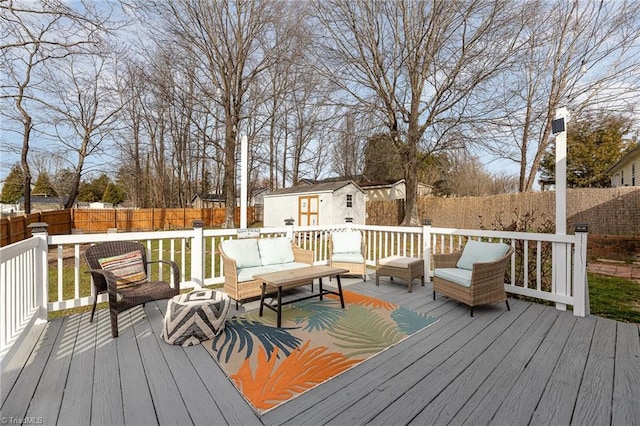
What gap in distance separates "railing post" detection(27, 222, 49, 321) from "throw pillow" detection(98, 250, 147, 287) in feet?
1.91

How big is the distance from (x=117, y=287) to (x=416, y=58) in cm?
1004

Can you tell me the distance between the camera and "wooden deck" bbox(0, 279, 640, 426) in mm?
1843

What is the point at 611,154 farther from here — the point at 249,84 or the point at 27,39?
the point at 27,39

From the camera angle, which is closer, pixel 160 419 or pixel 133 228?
pixel 160 419

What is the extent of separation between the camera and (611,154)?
16.8m

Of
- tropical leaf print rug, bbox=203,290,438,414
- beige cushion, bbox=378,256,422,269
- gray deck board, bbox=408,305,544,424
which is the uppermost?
beige cushion, bbox=378,256,422,269

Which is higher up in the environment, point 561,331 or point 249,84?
point 249,84

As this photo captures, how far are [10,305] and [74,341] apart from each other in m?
0.62

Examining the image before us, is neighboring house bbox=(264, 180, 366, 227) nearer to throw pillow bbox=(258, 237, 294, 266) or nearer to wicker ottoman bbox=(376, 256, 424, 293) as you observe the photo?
wicker ottoman bbox=(376, 256, 424, 293)

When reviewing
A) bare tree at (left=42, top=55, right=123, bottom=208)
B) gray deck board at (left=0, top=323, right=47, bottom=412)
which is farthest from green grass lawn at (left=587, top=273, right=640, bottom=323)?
bare tree at (left=42, top=55, right=123, bottom=208)

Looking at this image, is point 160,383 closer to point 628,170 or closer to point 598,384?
point 598,384

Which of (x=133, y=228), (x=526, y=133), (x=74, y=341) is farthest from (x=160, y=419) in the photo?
(x=133, y=228)

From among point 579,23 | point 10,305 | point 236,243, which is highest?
point 579,23

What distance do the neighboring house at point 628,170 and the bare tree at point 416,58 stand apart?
7.58 metres
